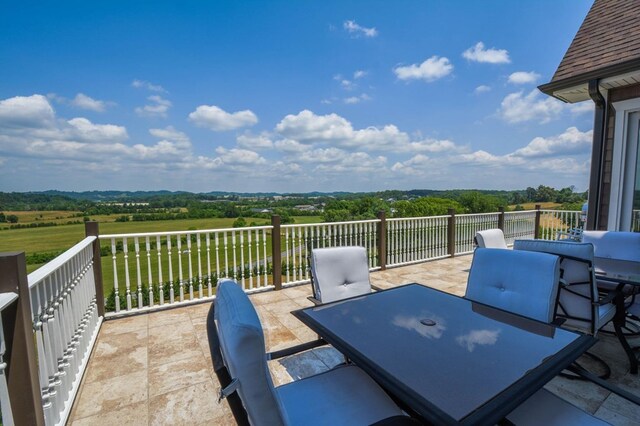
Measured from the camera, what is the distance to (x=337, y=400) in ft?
4.67

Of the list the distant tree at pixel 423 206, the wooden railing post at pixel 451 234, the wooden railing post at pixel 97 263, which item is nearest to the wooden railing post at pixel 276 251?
the wooden railing post at pixel 97 263

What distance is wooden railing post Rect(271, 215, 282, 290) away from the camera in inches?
184

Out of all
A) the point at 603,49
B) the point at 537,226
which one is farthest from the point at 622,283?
the point at 537,226

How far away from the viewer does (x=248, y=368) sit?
858 millimetres

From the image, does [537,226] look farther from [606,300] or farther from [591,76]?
[606,300]

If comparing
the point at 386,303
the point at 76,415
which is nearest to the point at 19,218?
the point at 76,415

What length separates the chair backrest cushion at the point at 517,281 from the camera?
1.99m

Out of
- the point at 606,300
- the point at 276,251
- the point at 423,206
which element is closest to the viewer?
the point at 606,300

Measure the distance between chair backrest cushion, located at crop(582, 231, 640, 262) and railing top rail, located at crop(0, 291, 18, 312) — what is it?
187 inches

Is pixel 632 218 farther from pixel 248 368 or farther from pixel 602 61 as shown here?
pixel 248 368

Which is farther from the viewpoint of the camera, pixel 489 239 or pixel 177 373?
pixel 489 239

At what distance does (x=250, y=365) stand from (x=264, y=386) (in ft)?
0.29

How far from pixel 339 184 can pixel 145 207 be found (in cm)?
906

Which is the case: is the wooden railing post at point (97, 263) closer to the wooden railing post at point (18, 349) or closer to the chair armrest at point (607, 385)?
the wooden railing post at point (18, 349)
